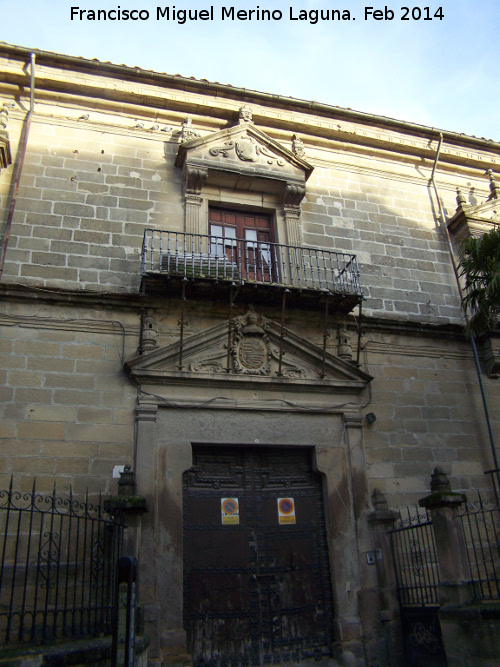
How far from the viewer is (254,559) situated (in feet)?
25.2

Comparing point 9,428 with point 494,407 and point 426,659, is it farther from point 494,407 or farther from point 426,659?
point 494,407

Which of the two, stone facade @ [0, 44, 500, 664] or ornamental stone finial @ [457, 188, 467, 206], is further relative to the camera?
ornamental stone finial @ [457, 188, 467, 206]

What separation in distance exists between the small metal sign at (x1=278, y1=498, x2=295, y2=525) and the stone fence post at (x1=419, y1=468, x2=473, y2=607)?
2.03 meters

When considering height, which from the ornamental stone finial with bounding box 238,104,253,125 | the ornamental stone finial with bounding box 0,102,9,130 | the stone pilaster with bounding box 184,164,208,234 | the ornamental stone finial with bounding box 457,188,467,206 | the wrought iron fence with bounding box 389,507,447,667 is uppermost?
the ornamental stone finial with bounding box 238,104,253,125

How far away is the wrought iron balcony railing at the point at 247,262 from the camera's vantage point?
854 centimetres

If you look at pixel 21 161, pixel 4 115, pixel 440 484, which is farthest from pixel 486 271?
pixel 4 115

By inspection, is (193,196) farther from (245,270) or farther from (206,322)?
(206,322)

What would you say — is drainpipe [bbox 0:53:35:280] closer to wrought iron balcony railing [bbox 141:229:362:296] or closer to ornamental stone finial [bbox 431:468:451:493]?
wrought iron balcony railing [bbox 141:229:362:296]

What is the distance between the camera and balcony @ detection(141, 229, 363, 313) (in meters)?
8.28

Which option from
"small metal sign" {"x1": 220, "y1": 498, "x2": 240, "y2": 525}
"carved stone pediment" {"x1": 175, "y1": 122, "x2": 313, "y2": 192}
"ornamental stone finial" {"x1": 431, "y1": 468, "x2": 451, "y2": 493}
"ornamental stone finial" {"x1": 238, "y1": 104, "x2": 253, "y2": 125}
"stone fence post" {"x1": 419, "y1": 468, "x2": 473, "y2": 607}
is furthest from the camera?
"ornamental stone finial" {"x1": 238, "y1": 104, "x2": 253, "y2": 125}

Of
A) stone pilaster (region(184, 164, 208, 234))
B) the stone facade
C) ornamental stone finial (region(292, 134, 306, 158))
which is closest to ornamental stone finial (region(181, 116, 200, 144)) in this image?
the stone facade

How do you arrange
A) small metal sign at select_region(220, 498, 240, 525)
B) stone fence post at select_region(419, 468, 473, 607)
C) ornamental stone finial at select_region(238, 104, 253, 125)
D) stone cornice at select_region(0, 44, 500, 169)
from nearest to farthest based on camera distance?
stone fence post at select_region(419, 468, 473, 607), small metal sign at select_region(220, 498, 240, 525), stone cornice at select_region(0, 44, 500, 169), ornamental stone finial at select_region(238, 104, 253, 125)

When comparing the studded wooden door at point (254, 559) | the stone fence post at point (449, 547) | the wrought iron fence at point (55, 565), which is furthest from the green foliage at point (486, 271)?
the wrought iron fence at point (55, 565)

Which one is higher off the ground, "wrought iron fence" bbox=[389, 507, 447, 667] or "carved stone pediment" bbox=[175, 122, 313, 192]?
"carved stone pediment" bbox=[175, 122, 313, 192]
